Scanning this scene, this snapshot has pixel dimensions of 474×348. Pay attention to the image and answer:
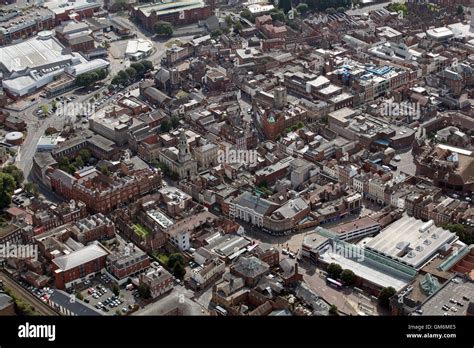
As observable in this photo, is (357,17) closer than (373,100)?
No

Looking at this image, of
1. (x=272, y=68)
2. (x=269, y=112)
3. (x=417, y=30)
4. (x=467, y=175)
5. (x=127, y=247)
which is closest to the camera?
(x=127, y=247)

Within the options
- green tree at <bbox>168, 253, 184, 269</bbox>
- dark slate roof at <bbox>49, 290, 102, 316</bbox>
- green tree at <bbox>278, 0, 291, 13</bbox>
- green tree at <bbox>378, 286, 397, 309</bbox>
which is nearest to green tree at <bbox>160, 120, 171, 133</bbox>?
green tree at <bbox>168, 253, 184, 269</bbox>

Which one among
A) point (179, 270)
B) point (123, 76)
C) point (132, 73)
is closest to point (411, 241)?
point (179, 270)

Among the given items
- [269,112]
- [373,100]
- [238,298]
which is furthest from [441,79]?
[238,298]

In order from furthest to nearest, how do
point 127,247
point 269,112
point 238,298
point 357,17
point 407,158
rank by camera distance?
point 357,17 → point 269,112 → point 407,158 → point 127,247 → point 238,298

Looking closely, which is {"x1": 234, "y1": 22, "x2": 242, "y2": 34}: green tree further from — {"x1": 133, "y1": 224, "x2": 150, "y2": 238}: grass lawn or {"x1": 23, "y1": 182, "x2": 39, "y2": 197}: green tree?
{"x1": 133, "y1": 224, "x2": 150, "y2": 238}: grass lawn

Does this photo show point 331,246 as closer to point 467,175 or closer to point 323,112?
point 467,175

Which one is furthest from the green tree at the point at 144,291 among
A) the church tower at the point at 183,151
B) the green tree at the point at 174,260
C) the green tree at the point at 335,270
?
the church tower at the point at 183,151
